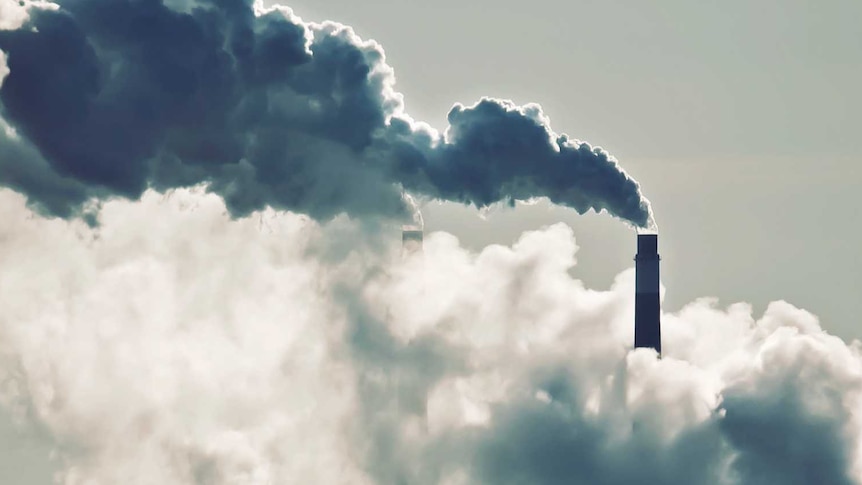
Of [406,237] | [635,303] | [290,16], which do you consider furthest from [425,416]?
[290,16]

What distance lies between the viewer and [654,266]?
12444 cm

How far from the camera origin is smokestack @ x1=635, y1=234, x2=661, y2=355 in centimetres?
12362

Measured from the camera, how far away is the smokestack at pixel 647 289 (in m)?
124

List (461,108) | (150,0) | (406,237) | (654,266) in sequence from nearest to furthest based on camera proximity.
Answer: (150,0), (461,108), (654,266), (406,237)

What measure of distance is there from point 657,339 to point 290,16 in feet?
138

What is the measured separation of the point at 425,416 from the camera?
141 meters

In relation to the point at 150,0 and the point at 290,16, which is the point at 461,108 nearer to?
the point at 290,16

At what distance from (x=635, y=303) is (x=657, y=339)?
3631 mm

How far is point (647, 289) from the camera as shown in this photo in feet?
409

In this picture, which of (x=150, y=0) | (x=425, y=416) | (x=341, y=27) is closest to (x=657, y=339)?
(x=425, y=416)

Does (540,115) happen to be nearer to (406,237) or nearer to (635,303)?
(635,303)

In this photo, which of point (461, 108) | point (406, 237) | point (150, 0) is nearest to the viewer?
point (150, 0)

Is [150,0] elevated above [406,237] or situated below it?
below

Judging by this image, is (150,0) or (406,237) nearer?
(150,0)
